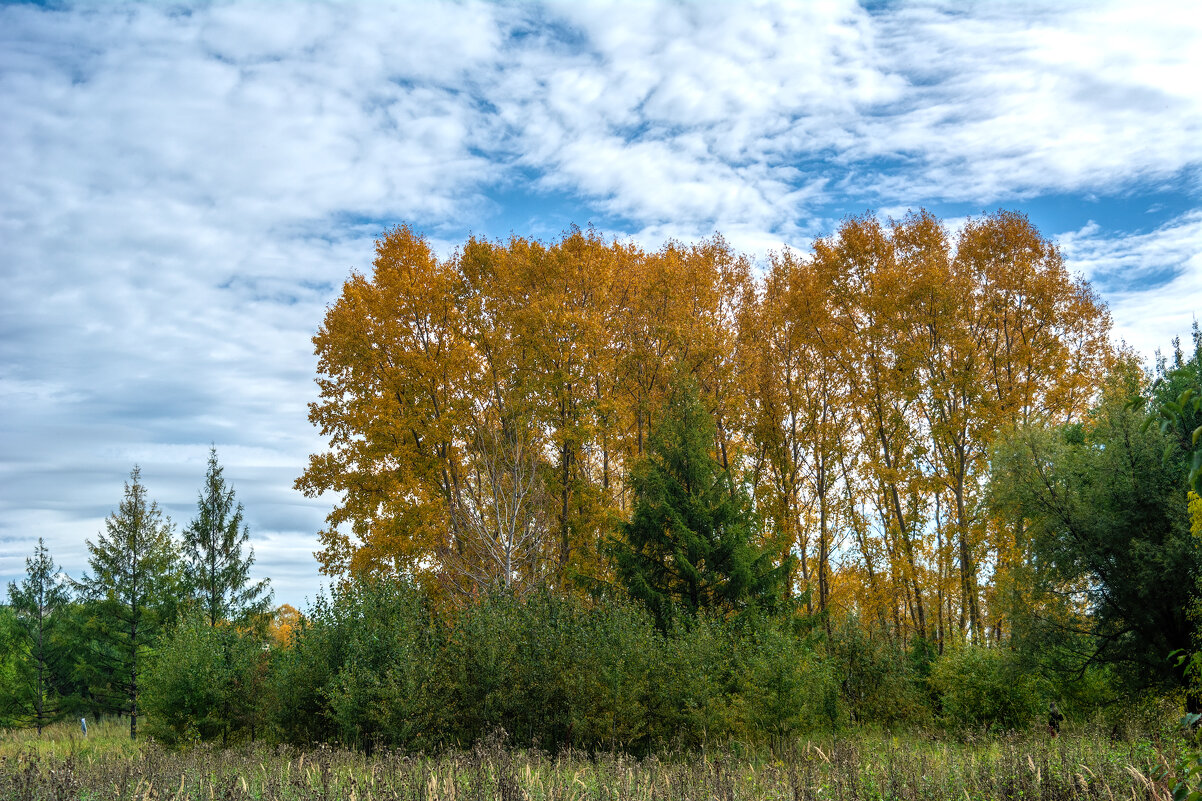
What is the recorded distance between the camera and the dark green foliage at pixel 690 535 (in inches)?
890

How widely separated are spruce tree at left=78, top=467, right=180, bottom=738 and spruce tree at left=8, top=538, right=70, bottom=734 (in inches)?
329

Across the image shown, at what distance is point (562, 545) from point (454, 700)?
33.9 ft

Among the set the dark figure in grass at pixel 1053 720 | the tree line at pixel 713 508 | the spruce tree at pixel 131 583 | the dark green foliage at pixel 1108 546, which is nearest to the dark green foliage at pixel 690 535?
the tree line at pixel 713 508

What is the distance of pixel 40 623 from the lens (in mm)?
Answer: 45031

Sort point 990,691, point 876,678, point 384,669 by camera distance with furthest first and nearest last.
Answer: point 876,678, point 990,691, point 384,669

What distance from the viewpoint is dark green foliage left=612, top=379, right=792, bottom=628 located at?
74.1 feet

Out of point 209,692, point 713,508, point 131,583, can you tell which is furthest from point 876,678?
point 131,583

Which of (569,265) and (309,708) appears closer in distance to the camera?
(309,708)

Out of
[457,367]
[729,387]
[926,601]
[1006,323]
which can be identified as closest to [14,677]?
[457,367]

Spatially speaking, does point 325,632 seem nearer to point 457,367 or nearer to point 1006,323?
point 457,367

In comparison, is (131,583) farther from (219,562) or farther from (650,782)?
(650,782)

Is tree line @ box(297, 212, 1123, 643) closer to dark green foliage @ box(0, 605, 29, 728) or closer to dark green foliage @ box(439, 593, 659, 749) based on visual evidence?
dark green foliage @ box(439, 593, 659, 749)

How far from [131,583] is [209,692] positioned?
16864 millimetres

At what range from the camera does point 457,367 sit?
26.8 metres
